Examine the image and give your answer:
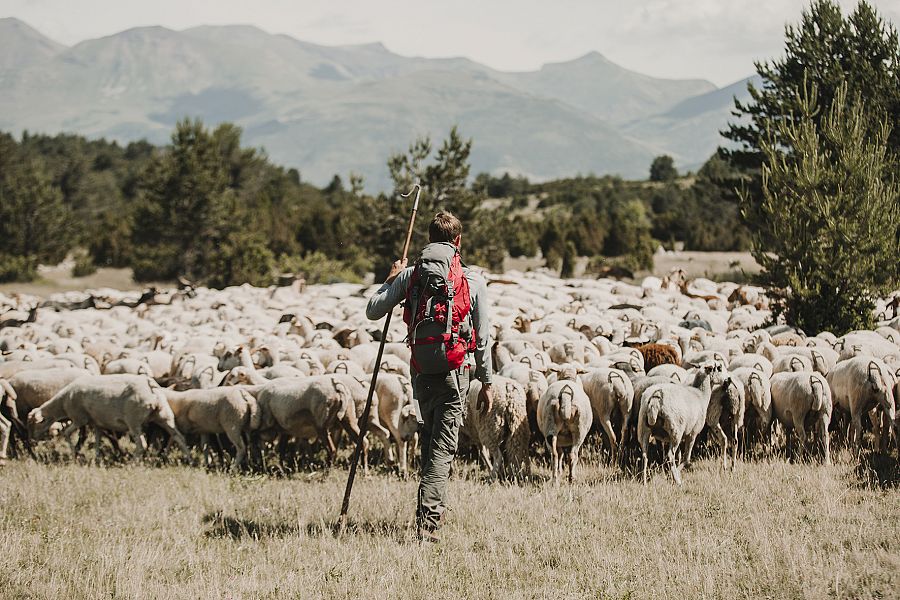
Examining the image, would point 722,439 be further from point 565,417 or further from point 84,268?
point 84,268

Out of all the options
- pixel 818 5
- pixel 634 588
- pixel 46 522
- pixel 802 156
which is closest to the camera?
pixel 634 588

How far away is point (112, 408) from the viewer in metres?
10.0

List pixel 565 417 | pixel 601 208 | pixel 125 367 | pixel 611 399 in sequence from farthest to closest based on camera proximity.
Answer: pixel 601 208
pixel 125 367
pixel 611 399
pixel 565 417

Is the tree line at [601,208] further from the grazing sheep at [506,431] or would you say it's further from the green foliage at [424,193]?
the grazing sheep at [506,431]

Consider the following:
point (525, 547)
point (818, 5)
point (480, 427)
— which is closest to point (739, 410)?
point (480, 427)

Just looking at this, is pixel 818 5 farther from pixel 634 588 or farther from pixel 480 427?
pixel 634 588

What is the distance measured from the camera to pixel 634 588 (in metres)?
5.46

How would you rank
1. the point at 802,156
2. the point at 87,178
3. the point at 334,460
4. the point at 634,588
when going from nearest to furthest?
the point at 634,588 < the point at 334,460 < the point at 802,156 < the point at 87,178

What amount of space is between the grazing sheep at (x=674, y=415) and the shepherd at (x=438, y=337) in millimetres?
2738

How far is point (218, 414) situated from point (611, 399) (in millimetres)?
4791

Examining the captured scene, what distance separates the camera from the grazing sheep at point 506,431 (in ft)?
29.2

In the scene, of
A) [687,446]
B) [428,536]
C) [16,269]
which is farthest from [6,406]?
[16,269]

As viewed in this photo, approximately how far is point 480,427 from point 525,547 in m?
2.69

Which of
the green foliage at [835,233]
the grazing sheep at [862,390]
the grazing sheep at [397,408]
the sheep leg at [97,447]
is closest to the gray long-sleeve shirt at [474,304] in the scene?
the grazing sheep at [397,408]
